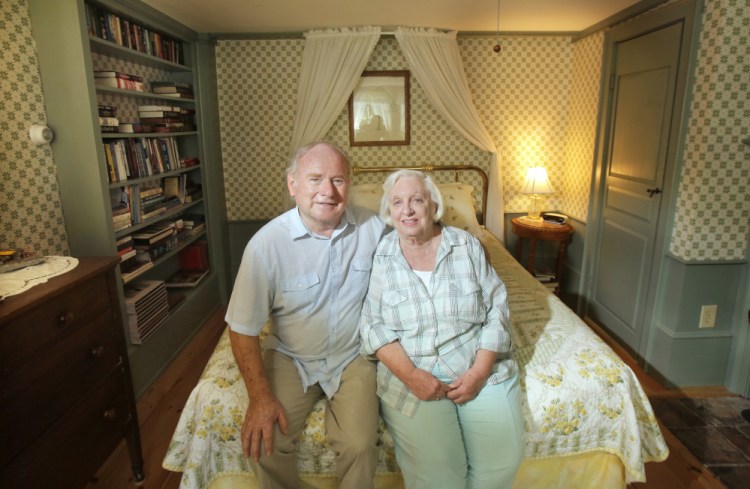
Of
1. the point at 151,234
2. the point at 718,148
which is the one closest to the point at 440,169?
the point at 718,148

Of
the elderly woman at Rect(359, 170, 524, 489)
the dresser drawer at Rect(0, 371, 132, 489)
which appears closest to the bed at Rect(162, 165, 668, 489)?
the elderly woman at Rect(359, 170, 524, 489)

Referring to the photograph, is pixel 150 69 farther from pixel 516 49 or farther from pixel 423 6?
pixel 516 49

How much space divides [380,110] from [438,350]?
266cm

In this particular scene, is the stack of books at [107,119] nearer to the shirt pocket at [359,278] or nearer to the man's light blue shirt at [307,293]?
the man's light blue shirt at [307,293]

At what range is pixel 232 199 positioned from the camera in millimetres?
3939

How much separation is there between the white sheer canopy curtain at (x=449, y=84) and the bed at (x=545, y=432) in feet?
7.25

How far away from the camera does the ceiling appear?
283 cm

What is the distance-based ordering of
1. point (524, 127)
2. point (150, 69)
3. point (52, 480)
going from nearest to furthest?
point (52, 480)
point (150, 69)
point (524, 127)

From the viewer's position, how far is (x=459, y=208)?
11.2 ft

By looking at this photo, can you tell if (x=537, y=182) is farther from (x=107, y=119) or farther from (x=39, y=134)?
(x=39, y=134)

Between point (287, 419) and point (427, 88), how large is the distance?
290 cm

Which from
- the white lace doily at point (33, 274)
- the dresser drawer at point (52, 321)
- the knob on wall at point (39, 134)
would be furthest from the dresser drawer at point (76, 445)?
the knob on wall at point (39, 134)

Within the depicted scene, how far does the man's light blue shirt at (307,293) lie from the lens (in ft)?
5.23

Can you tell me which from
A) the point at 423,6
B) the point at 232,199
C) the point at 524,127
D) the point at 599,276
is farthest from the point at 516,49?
the point at 232,199
